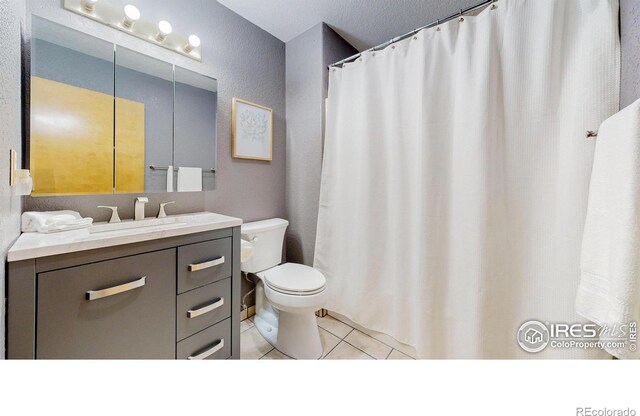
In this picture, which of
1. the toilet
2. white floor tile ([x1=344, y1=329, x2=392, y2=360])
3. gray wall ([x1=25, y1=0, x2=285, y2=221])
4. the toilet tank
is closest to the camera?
gray wall ([x1=25, y1=0, x2=285, y2=221])

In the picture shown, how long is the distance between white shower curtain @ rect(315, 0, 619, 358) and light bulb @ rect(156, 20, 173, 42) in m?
1.22

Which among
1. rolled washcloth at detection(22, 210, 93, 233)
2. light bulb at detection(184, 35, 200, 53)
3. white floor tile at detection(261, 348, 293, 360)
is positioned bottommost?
white floor tile at detection(261, 348, 293, 360)

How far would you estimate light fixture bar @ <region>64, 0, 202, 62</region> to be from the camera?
1.09 m

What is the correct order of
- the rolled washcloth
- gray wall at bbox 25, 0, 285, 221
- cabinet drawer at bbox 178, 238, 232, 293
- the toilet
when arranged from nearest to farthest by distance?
the rolled washcloth
cabinet drawer at bbox 178, 238, 232, 293
gray wall at bbox 25, 0, 285, 221
the toilet

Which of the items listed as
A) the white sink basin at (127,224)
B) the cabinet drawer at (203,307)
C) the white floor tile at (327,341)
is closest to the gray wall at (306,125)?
the white floor tile at (327,341)

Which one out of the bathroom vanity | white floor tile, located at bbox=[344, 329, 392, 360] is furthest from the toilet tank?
white floor tile, located at bbox=[344, 329, 392, 360]

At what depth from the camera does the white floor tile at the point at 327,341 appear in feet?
4.80

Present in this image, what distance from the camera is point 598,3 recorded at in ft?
2.93

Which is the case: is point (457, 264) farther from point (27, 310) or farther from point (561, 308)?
point (27, 310)

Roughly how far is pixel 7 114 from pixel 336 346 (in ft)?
5.96

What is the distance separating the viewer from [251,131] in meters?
1.73

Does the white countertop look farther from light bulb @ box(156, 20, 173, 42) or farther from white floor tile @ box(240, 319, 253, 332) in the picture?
light bulb @ box(156, 20, 173, 42)

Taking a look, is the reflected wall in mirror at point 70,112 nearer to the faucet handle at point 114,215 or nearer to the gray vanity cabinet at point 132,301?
the faucet handle at point 114,215
